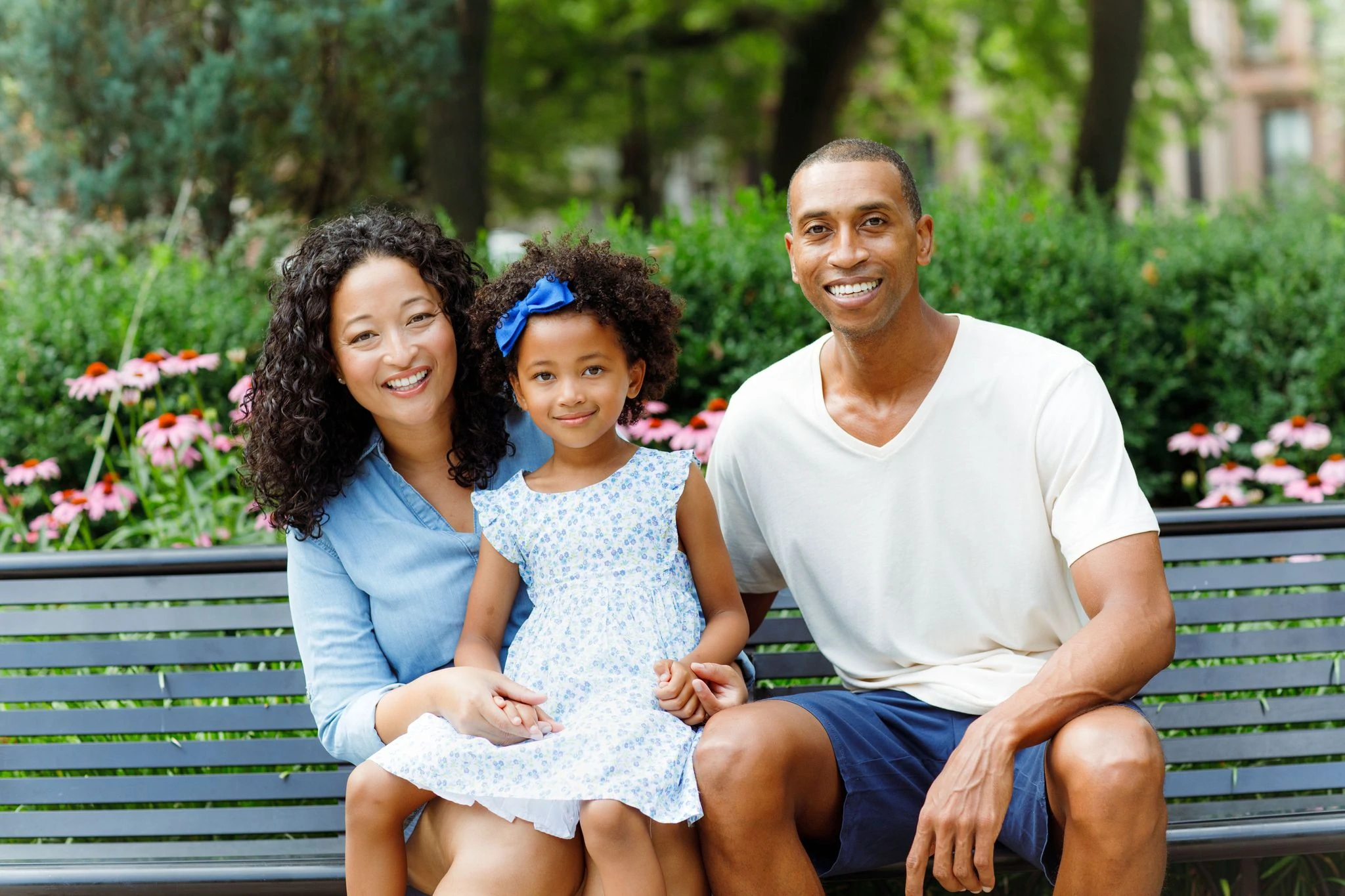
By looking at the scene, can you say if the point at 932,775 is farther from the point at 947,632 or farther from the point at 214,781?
the point at 214,781

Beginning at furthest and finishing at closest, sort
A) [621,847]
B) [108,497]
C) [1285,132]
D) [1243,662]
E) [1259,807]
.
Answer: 1. [1285,132]
2. [108,497]
3. [1243,662]
4. [1259,807]
5. [621,847]

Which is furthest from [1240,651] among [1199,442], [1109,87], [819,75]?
[819,75]

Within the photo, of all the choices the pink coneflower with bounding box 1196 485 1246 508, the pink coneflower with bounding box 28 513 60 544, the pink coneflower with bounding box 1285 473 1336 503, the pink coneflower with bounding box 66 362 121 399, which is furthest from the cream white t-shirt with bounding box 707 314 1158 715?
the pink coneflower with bounding box 28 513 60 544

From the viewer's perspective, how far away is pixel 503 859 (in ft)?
7.52

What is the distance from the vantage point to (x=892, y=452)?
2.68m

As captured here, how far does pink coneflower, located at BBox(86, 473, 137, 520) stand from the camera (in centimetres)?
385

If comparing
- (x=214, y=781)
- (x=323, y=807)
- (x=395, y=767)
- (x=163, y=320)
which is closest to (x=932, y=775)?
(x=395, y=767)

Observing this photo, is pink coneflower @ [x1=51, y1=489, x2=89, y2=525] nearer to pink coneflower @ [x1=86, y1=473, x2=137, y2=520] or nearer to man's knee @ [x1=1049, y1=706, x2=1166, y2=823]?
pink coneflower @ [x1=86, y1=473, x2=137, y2=520]

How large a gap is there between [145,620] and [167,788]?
405 mm

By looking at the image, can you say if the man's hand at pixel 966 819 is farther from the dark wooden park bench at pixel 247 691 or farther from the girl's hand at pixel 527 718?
the dark wooden park bench at pixel 247 691

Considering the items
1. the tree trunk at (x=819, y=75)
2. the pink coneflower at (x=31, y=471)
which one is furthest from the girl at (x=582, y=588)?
the tree trunk at (x=819, y=75)

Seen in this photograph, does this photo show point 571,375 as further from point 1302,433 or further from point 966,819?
point 1302,433

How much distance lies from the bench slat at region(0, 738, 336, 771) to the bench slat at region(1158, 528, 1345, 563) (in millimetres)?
2112

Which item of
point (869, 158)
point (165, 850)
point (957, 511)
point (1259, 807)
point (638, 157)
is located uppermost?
point (638, 157)
